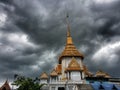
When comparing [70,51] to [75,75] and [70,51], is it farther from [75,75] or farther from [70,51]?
[75,75]

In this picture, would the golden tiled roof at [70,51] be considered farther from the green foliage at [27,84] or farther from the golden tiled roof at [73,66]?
the green foliage at [27,84]

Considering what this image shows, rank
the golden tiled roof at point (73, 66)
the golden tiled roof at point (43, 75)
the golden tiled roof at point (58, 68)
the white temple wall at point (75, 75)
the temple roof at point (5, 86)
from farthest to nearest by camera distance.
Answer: the golden tiled roof at point (43, 75) → the golden tiled roof at point (58, 68) → the temple roof at point (5, 86) → the golden tiled roof at point (73, 66) → the white temple wall at point (75, 75)

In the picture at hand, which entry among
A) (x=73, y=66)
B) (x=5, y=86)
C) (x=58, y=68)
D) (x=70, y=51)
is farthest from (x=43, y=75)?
(x=73, y=66)

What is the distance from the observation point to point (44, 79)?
97.9 meters

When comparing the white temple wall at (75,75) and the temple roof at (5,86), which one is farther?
the temple roof at (5,86)

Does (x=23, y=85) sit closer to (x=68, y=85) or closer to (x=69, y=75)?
(x=68, y=85)

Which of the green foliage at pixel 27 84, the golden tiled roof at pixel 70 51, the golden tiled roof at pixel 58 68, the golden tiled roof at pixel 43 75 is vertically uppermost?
the golden tiled roof at pixel 70 51

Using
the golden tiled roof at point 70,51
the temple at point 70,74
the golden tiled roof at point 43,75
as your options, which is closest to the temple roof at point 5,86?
the temple at point 70,74

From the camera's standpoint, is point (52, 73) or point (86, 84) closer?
point (86, 84)

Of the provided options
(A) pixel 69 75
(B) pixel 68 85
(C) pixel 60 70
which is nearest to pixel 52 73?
(C) pixel 60 70

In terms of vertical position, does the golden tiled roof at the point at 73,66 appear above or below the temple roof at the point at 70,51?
below

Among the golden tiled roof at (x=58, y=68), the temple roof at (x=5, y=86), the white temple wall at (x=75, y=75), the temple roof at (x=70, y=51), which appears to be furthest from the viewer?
the golden tiled roof at (x=58, y=68)

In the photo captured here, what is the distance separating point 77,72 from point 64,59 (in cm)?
1051

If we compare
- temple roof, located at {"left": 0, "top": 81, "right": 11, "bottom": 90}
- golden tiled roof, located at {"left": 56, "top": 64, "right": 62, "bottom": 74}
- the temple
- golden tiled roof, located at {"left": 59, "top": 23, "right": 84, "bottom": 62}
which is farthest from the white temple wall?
temple roof, located at {"left": 0, "top": 81, "right": 11, "bottom": 90}
